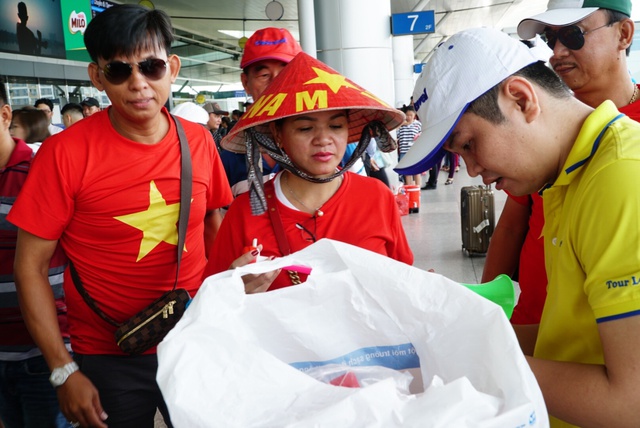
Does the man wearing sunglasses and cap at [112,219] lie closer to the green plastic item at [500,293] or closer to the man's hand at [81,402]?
the man's hand at [81,402]

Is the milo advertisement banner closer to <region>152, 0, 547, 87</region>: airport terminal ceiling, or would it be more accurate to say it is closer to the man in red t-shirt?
<region>152, 0, 547, 87</region>: airport terminal ceiling

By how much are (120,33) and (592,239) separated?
5.22ft

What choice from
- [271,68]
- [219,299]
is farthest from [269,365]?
[271,68]

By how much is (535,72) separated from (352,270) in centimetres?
53

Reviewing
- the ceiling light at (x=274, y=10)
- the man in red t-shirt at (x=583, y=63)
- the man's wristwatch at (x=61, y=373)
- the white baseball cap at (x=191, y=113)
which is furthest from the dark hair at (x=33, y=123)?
the ceiling light at (x=274, y=10)

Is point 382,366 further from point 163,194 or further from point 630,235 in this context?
point 163,194

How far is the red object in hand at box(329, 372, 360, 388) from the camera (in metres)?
1.05

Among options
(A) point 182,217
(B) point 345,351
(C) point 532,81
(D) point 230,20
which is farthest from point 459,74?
(D) point 230,20

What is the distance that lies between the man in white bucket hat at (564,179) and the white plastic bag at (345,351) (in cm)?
14

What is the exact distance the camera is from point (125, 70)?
191 centimetres

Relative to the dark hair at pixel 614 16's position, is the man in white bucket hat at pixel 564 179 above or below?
below

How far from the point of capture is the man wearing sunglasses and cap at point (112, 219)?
182cm

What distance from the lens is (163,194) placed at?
1.98 m

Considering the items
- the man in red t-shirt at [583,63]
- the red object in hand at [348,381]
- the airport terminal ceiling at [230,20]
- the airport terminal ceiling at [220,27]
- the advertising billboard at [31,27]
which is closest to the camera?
the red object in hand at [348,381]
